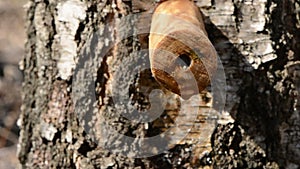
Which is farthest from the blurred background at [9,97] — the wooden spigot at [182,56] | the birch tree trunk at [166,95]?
the wooden spigot at [182,56]

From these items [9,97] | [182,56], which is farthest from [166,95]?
[9,97]

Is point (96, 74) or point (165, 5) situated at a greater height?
point (165, 5)

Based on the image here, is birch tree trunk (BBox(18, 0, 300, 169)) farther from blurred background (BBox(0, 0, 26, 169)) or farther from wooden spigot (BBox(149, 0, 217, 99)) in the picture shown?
blurred background (BBox(0, 0, 26, 169))

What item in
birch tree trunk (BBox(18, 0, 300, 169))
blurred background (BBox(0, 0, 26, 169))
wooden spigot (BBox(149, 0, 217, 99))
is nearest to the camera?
wooden spigot (BBox(149, 0, 217, 99))

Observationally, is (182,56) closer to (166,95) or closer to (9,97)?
(166,95)

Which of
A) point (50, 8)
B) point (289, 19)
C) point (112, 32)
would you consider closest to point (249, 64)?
point (289, 19)

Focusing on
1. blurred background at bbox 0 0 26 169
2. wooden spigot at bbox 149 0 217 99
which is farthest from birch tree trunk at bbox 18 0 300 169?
blurred background at bbox 0 0 26 169

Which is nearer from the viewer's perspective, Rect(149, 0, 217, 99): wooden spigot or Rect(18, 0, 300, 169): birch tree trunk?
Rect(149, 0, 217, 99): wooden spigot

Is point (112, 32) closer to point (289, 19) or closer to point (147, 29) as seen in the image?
point (147, 29)

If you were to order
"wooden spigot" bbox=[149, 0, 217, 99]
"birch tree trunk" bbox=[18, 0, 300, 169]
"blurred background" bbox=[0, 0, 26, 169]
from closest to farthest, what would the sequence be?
"wooden spigot" bbox=[149, 0, 217, 99] < "birch tree trunk" bbox=[18, 0, 300, 169] < "blurred background" bbox=[0, 0, 26, 169]
